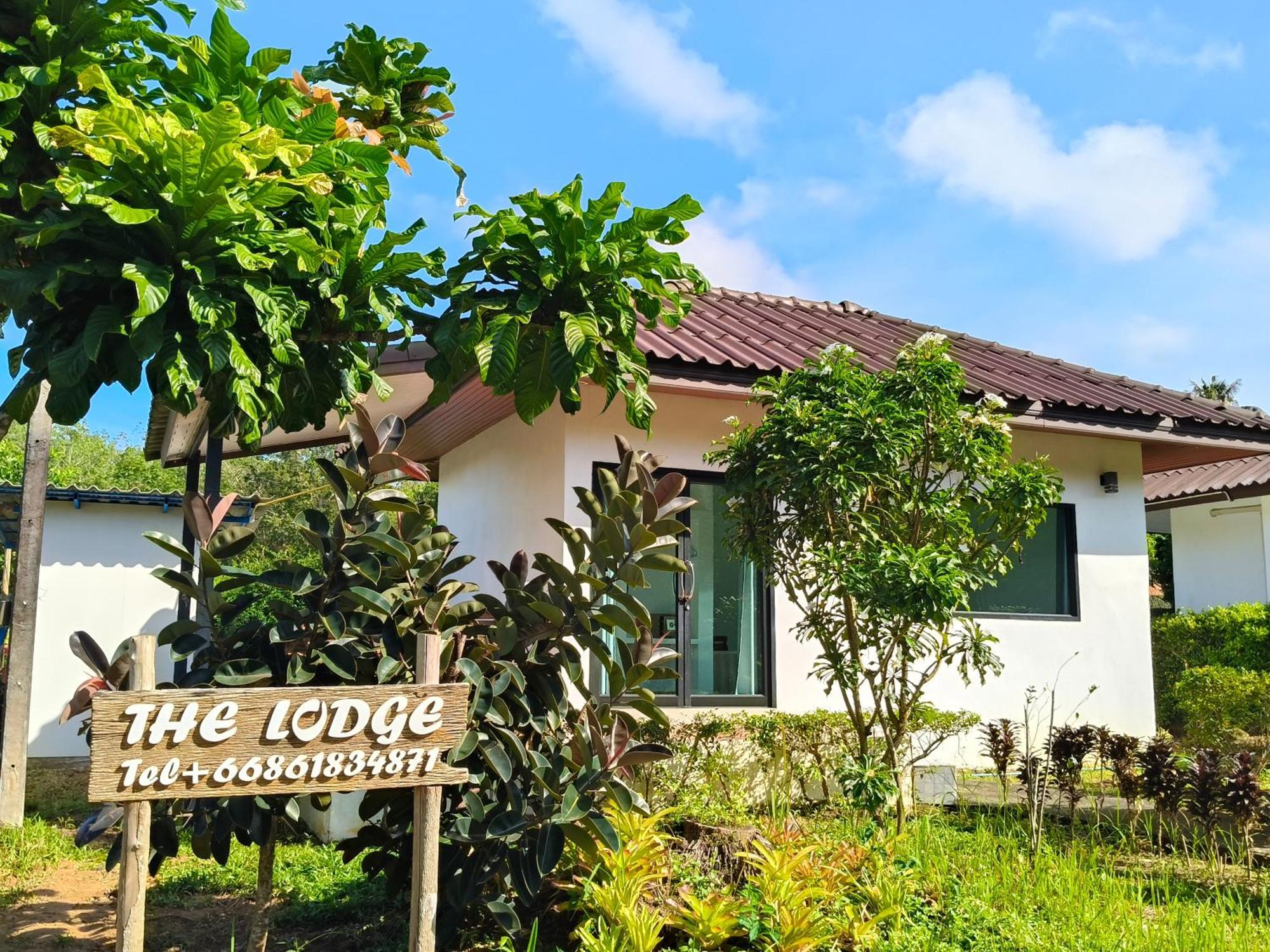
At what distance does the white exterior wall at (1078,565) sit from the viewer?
28.9 ft

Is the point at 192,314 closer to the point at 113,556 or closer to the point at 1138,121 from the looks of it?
the point at 1138,121

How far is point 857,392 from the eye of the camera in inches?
241

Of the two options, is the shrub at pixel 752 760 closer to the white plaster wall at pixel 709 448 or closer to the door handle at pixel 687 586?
the white plaster wall at pixel 709 448

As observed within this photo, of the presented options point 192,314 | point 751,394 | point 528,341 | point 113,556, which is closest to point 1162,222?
point 751,394

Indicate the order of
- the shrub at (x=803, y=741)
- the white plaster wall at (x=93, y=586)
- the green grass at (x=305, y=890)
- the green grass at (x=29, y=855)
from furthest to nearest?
the white plaster wall at (x=93, y=586) < the shrub at (x=803, y=741) < the green grass at (x=29, y=855) < the green grass at (x=305, y=890)

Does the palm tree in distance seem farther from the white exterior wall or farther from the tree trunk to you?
the tree trunk

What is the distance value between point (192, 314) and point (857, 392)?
391cm

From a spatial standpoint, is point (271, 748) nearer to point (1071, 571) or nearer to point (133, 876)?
point (133, 876)

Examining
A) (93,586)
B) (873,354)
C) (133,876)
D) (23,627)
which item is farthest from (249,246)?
(93,586)

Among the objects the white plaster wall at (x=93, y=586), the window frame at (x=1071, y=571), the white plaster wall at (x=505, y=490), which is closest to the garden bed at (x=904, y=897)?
the white plaster wall at (x=505, y=490)

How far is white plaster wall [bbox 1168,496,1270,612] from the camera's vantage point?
1973 centimetres

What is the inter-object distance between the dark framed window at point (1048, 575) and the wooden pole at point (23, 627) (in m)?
8.86

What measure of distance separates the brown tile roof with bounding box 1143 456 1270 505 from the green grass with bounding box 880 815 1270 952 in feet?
40.0


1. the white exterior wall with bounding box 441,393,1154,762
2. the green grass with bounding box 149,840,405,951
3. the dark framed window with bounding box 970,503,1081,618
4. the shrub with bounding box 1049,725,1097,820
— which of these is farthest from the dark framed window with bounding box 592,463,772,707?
the green grass with bounding box 149,840,405,951
